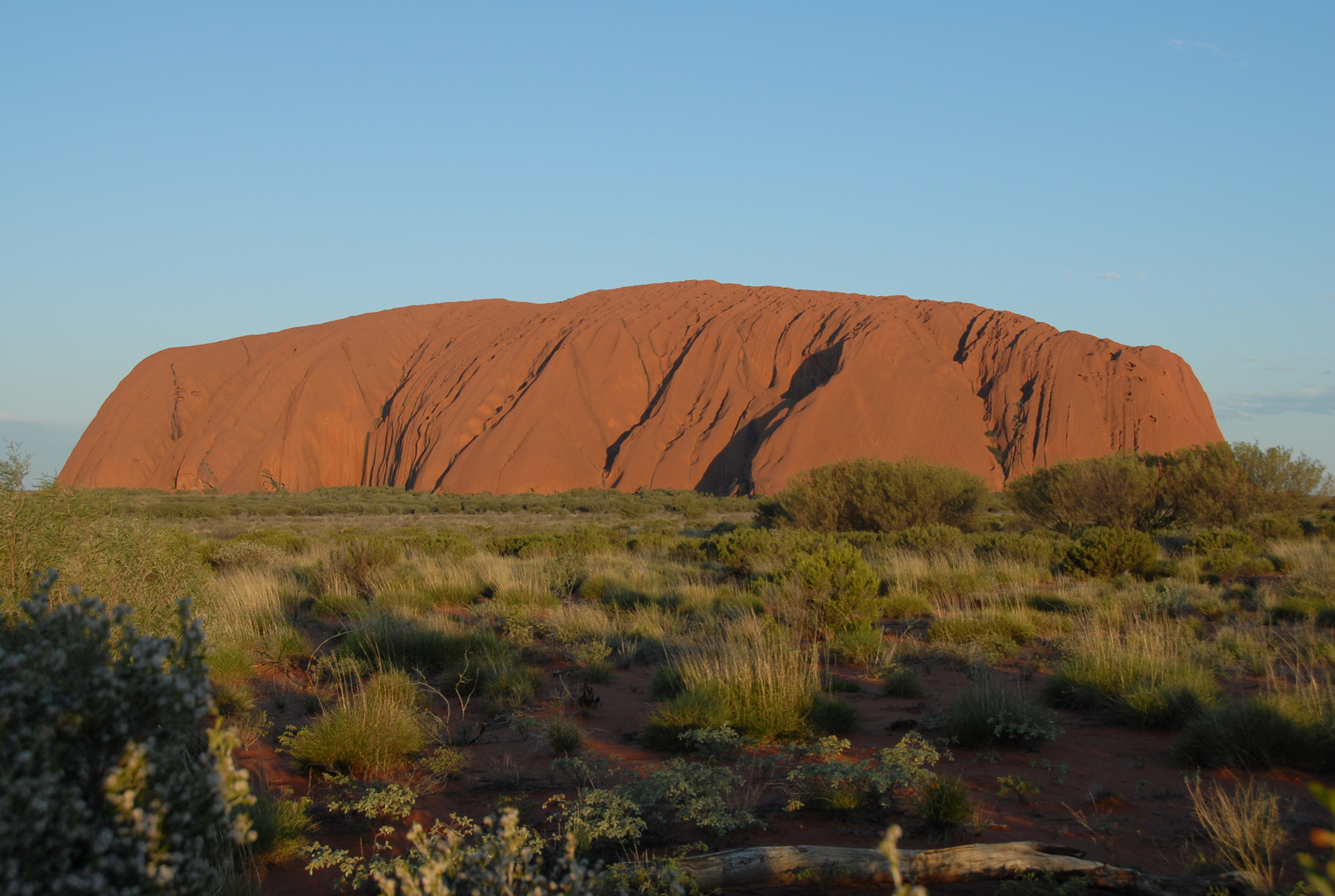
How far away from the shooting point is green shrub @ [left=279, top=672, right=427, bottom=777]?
494cm

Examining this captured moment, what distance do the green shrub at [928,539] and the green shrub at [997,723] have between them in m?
9.36

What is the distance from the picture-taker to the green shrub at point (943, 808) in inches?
158

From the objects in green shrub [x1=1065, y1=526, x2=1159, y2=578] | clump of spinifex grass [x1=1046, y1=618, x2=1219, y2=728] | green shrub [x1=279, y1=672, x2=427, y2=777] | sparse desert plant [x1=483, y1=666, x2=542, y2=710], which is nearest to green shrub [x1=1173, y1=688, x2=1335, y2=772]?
clump of spinifex grass [x1=1046, y1=618, x2=1219, y2=728]

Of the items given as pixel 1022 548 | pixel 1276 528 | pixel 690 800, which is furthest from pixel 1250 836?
pixel 1276 528

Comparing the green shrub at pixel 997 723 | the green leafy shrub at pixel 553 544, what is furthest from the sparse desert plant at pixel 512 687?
the green leafy shrub at pixel 553 544

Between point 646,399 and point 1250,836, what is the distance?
5661 cm

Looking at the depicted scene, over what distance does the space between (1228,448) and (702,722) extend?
19276 millimetres

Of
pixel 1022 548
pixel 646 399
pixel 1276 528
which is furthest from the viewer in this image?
pixel 646 399

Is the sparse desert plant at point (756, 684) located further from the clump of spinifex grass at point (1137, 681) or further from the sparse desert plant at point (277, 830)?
the sparse desert plant at point (277, 830)

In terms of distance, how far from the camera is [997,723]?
5.45m

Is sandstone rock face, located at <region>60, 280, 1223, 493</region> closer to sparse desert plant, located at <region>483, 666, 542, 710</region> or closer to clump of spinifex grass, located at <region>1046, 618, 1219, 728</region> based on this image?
clump of spinifex grass, located at <region>1046, 618, 1219, 728</region>

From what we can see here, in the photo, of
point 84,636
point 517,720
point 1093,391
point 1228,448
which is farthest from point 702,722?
point 1093,391

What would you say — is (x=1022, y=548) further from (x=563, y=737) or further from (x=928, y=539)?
(x=563, y=737)

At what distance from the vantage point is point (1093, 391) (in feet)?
172
